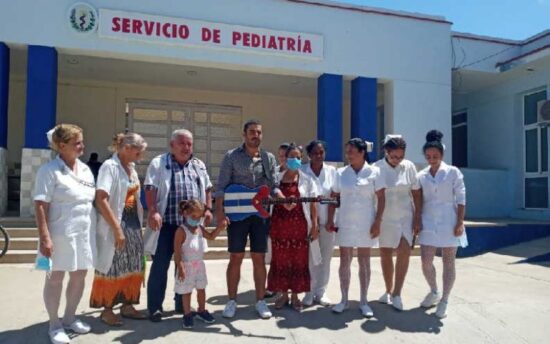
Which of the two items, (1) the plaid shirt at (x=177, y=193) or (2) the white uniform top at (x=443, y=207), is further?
(2) the white uniform top at (x=443, y=207)

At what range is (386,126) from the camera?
9.72 metres

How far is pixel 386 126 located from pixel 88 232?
764 centimetres

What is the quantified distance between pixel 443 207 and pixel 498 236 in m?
4.88

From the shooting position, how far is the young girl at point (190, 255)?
11.8 feet

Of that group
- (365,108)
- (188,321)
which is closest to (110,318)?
(188,321)

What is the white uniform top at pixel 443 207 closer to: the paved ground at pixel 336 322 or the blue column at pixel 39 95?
the paved ground at pixel 336 322

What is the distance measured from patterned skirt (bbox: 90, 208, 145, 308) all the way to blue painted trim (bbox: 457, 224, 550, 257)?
19.6 ft

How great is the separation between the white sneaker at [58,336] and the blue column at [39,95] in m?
5.25

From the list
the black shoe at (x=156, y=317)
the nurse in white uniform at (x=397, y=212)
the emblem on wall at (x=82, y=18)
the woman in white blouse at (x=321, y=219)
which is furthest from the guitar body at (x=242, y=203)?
the emblem on wall at (x=82, y=18)

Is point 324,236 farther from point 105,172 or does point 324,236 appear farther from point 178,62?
point 178,62

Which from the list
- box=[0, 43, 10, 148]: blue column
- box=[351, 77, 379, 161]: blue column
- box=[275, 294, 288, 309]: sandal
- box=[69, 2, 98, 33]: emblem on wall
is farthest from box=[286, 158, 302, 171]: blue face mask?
box=[0, 43, 10, 148]: blue column

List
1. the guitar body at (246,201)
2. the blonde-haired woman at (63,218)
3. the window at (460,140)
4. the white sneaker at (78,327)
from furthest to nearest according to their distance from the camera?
the window at (460,140)
the guitar body at (246,201)
the white sneaker at (78,327)
the blonde-haired woman at (63,218)

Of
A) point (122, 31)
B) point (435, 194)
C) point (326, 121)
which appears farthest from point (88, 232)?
point (326, 121)

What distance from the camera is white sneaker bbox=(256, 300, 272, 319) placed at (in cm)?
387
